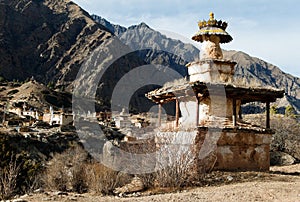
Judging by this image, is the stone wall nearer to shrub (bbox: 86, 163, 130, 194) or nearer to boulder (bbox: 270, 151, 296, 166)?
shrub (bbox: 86, 163, 130, 194)

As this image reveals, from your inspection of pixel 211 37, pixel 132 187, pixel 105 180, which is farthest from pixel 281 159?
pixel 105 180

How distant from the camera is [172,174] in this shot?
10.6 metres

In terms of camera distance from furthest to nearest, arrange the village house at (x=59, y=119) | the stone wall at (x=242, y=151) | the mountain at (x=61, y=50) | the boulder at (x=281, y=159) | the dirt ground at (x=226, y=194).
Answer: the mountain at (x=61, y=50)
the village house at (x=59, y=119)
the boulder at (x=281, y=159)
the stone wall at (x=242, y=151)
the dirt ground at (x=226, y=194)

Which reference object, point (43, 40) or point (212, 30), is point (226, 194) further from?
point (43, 40)

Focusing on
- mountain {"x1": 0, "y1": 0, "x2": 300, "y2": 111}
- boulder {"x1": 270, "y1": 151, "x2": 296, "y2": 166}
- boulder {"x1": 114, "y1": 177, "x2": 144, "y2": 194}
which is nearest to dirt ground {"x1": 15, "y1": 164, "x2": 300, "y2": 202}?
boulder {"x1": 114, "y1": 177, "x2": 144, "y2": 194}

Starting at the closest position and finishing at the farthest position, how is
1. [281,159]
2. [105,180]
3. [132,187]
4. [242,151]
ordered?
[105,180], [132,187], [242,151], [281,159]

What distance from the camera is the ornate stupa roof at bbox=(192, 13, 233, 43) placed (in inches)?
559

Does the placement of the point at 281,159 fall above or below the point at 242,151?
below

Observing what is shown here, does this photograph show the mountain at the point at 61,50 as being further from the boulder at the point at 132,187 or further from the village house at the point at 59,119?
the boulder at the point at 132,187

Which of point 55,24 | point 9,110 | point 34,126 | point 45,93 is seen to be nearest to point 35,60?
point 55,24

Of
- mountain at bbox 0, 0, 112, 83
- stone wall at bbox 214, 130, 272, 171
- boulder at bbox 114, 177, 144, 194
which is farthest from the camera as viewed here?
mountain at bbox 0, 0, 112, 83

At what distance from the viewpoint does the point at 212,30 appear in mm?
14250

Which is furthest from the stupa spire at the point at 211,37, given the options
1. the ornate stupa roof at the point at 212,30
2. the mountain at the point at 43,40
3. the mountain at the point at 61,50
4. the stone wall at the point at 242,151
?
the mountain at the point at 43,40

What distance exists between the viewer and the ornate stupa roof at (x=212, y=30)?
14.2 meters
